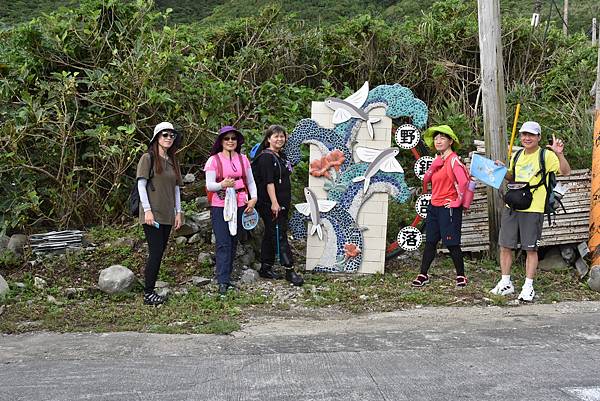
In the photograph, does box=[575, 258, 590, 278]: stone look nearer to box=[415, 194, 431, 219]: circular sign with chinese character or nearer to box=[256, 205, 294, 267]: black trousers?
box=[415, 194, 431, 219]: circular sign with chinese character

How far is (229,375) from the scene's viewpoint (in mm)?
4453

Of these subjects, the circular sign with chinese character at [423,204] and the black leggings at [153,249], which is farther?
the circular sign with chinese character at [423,204]

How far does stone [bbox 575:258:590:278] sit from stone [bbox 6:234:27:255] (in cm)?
624

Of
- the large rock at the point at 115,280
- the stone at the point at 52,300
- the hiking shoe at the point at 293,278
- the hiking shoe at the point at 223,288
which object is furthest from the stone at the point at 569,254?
the stone at the point at 52,300

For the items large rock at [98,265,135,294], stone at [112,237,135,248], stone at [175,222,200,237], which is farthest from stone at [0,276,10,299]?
stone at [175,222,200,237]

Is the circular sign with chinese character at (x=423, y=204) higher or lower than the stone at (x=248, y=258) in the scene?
higher

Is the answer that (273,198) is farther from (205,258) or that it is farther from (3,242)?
(3,242)

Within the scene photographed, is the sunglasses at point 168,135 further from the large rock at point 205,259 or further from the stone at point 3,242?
the stone at point 3,242

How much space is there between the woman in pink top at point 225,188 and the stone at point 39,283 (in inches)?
69.6

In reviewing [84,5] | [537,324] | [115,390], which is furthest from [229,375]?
[84,5]

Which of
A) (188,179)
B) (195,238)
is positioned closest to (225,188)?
(195,238)

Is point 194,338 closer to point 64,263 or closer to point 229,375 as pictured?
point 229,375

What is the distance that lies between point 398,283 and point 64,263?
11.9ft

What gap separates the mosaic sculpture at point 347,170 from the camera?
7.31m
